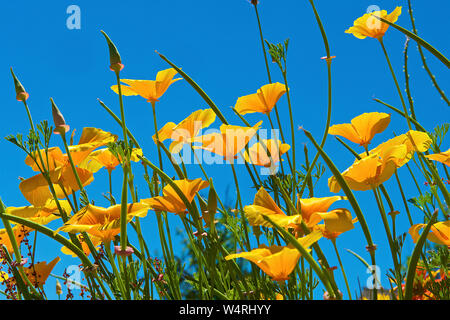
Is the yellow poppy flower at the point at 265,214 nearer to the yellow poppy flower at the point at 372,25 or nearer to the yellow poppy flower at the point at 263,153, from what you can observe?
the yellow poppy flower at the point at 263,153

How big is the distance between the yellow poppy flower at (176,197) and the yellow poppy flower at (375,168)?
0.26m

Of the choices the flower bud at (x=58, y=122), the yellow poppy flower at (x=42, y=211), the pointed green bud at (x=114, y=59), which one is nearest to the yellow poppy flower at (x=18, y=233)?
the yellow poppy flower at (x=42, y=211)

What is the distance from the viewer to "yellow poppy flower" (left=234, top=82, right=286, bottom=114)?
3.04ft

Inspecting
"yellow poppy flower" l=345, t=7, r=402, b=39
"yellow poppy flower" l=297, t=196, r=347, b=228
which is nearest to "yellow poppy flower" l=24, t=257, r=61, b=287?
"yellow poppy flower" l=297, t=196, r=347, b=228

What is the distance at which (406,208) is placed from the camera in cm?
96

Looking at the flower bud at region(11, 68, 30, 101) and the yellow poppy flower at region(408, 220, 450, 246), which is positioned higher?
the flower bud at region(11, 68, 30, 101)

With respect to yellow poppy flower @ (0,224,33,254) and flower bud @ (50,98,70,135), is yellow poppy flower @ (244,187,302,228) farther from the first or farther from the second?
yellow poppy flower @ (0,224,33,254)

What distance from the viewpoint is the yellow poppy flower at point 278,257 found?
1.99 ft

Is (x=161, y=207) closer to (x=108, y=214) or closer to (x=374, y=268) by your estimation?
(x=108, y=214)

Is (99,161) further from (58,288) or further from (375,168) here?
(375,168)

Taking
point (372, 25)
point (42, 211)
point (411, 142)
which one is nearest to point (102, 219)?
point (42, 211)

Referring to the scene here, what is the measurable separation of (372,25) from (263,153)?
49 centimetres

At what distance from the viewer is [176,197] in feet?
2.58

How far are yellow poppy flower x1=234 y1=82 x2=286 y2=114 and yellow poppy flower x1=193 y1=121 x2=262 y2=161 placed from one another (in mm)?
145
